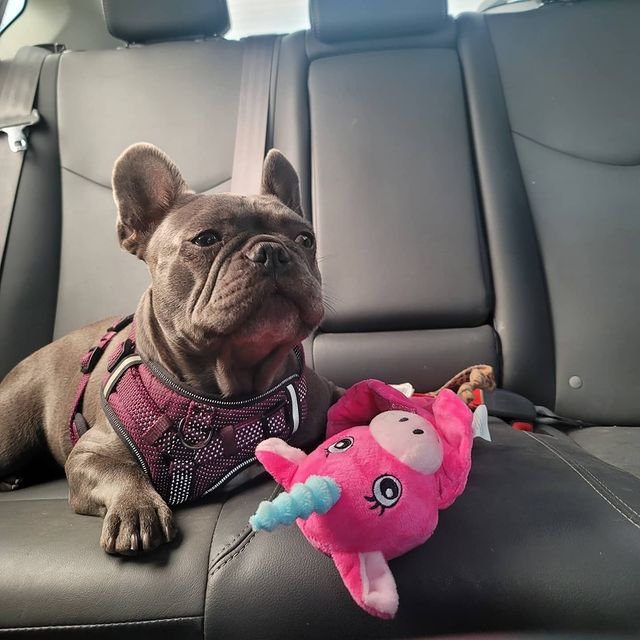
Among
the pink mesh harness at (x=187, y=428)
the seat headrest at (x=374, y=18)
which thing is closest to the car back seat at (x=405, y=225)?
the seat headrest at (x=374, y=18)

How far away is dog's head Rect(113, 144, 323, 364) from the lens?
1312 mm

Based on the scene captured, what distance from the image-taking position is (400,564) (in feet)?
3.33

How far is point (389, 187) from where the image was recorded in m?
2.23

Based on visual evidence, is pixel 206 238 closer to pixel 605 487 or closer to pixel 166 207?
pixel 166 207

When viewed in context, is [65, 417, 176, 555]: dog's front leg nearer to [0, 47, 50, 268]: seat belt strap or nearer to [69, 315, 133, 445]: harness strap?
[69, 315, 133, 445]: harness strap

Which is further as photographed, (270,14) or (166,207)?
(270,14)

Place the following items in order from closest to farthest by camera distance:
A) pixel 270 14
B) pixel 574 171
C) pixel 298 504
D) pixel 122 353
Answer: pixel 298 504
pixel 122 353
pixel 574 171
pixel 270 14

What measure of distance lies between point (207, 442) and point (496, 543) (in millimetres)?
657

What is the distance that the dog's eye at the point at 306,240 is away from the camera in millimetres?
1610

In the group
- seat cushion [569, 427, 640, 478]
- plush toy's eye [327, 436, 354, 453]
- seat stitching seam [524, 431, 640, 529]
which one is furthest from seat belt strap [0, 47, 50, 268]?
seat cushion [569, 427, 640, 478]

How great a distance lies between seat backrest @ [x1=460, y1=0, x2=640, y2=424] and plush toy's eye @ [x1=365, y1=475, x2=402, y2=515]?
4.07ft

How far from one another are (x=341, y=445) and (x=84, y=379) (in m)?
0.97

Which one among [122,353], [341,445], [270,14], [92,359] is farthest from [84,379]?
[270,14]

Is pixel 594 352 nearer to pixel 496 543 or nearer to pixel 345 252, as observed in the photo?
pixel 345 252
